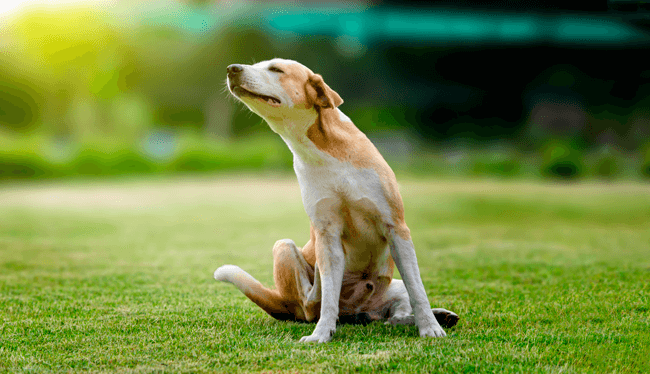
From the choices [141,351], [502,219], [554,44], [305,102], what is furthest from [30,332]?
[554,44]

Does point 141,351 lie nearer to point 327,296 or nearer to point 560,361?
point 327,296

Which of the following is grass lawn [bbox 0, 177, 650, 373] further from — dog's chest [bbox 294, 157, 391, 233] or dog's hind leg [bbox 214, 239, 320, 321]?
dog's chest [bbox 294, 157, 391, 233]

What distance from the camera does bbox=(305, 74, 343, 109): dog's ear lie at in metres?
3.24

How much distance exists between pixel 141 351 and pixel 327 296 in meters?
0.97

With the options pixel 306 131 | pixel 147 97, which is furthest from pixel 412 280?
pixel 147 97

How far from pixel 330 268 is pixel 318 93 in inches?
36.8

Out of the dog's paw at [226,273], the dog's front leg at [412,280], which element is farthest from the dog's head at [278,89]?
the dog's paw at [226,273]

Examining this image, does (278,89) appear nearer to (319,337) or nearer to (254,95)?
(254,95)

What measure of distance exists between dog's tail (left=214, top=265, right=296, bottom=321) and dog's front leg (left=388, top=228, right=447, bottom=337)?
837mm

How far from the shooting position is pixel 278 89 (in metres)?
3.15

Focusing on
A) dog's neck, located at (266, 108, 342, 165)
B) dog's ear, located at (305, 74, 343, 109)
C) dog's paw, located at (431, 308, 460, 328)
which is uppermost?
dog's ear, located at (305, 74, 343, 109)

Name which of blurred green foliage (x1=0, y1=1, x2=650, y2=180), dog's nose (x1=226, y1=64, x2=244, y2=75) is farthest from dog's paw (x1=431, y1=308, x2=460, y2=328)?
blurred green foliage (x1=0, y1=1, x2=650, y2=180)

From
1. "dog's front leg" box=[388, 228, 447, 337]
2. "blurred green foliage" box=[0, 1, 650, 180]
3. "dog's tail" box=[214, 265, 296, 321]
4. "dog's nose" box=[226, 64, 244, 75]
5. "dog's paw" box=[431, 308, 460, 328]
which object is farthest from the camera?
"blurred green foliage" box=[0, 1, 650, 180]

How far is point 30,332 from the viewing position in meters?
3.51
